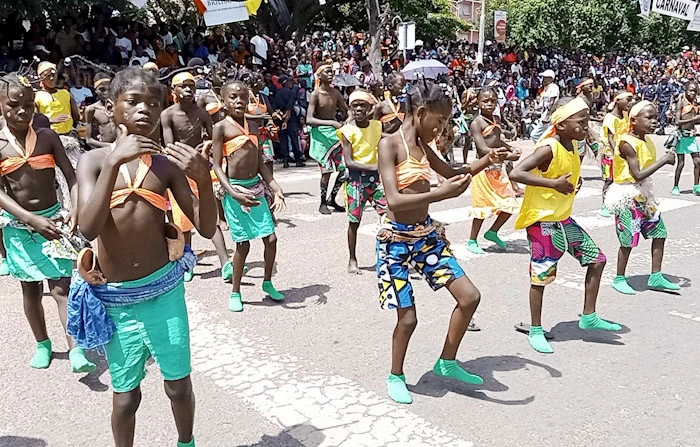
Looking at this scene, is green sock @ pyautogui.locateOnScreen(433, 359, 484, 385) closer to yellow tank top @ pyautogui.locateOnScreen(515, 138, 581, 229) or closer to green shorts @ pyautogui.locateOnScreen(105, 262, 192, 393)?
yellow tank top @ pyautogui.locateOnScreen(515, 138, 581, 229)

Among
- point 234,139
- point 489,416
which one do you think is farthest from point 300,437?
point 234,139

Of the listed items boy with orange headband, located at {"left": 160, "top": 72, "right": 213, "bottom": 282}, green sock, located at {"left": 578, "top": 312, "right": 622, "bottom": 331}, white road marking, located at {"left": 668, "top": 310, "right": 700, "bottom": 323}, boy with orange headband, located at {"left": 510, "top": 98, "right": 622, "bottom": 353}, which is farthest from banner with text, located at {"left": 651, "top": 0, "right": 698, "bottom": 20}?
boy with orange headband, located at {"left": 510, "top": 98, "right": 622, "bottom": 353}

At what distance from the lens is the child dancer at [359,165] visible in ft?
22.1

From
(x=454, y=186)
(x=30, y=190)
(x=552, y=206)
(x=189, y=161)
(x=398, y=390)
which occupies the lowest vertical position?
(x=398, y=390)

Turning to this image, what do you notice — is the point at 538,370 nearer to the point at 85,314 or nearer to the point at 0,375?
the point at 85,314

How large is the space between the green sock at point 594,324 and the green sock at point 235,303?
8.66 ft

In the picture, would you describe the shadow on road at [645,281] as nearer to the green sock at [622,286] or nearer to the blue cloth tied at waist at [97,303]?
the green sock at [622,286]

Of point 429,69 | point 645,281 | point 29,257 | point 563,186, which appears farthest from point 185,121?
point 429,69

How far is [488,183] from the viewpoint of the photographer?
7.48m

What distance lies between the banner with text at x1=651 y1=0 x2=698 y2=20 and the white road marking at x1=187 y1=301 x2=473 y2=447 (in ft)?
76.2

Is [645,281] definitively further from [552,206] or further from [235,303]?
[235,303]

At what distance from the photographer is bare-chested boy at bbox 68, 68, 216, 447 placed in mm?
2908

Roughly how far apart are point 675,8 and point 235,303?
79.7 ft

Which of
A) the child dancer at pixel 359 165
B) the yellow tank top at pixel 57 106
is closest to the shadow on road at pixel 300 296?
the child dancer at pixel 359 165
